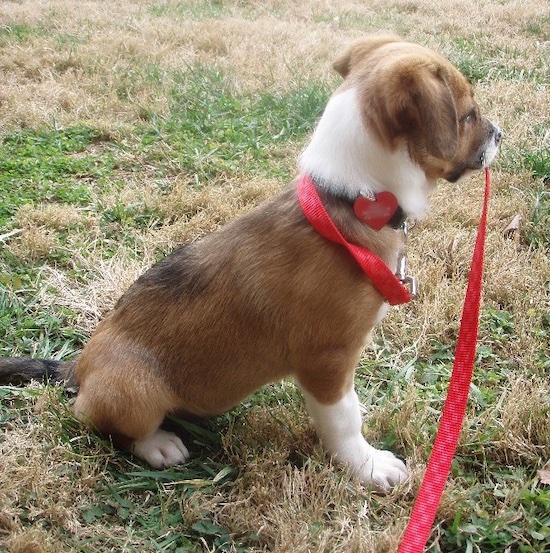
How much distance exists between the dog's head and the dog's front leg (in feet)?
3.05

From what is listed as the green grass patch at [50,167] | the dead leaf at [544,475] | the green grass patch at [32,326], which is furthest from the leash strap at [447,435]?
the green grass patch at [50,167]

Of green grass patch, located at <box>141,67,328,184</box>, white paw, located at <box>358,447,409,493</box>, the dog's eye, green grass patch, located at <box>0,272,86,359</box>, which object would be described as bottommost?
green grass patch, located at <box>0,272,86,359</box>

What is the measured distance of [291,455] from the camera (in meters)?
2.71

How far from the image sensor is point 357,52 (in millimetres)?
2514

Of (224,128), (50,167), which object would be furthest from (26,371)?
(224,128)

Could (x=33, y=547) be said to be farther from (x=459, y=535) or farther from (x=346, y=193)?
(x=346, y=193)

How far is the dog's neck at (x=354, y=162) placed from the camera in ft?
7.27

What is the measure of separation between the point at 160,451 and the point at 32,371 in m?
0.72

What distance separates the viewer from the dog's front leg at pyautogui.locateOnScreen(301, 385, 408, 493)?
248 cm

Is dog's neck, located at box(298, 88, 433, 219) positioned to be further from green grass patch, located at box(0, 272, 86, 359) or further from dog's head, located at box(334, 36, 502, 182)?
green grass patch, located at box(0, 272, 86, 359)

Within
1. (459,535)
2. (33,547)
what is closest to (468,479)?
(459,535)

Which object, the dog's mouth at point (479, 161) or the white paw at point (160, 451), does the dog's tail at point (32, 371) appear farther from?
the dog's mouth at point (479, 161)

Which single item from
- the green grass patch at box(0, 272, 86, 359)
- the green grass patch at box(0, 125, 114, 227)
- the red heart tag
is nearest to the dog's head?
the red heart tag

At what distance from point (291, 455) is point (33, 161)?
3260 millimetres
